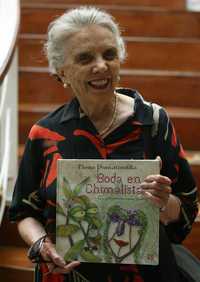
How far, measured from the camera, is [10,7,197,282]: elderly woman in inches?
51.4

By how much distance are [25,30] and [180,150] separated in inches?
90.8

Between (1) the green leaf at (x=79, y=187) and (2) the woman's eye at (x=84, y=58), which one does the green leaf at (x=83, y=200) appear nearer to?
(1) the green leaf at (x=79, y=187)

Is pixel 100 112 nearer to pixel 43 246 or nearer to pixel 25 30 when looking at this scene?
pixel 43 246

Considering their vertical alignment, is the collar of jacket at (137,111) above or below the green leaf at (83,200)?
above

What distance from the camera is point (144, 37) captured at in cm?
340

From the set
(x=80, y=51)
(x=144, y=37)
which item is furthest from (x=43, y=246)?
(x=144, y=37)

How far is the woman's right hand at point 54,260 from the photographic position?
1.26m

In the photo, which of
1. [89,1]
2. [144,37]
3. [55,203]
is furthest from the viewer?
[89,1]

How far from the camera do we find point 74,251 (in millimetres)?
1278

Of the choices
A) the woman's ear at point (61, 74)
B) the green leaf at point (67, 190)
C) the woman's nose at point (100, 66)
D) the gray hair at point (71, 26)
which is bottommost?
the green leaf at point (67, 190)

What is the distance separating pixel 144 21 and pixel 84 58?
2.20 metres

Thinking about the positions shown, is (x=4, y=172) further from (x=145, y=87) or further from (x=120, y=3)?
(x=120, y=3)

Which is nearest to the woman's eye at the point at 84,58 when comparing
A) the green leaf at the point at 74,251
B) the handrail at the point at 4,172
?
the green leaf at the point at 74,251

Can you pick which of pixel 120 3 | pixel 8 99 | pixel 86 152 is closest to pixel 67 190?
pixel 86 152
